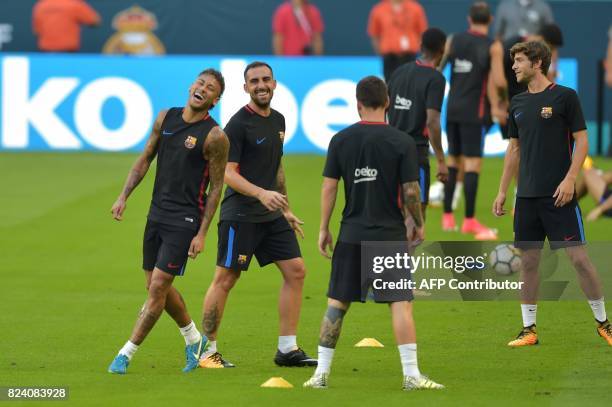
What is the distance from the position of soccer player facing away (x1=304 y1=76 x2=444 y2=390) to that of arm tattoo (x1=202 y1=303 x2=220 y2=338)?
123 centimetres

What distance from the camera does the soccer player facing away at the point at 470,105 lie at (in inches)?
676

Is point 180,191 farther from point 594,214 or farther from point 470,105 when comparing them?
point 594,214

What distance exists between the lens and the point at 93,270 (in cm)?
1491

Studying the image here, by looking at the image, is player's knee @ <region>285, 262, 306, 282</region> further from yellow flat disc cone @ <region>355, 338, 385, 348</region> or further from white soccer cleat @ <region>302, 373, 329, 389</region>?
white soccer cleat @ <region>302, 373, 329, 389</region>

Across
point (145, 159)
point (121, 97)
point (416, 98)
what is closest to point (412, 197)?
point (145, 159)

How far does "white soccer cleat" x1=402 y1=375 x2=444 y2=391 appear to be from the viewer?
9.08m

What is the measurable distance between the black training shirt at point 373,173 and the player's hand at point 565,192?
1967 millimetres

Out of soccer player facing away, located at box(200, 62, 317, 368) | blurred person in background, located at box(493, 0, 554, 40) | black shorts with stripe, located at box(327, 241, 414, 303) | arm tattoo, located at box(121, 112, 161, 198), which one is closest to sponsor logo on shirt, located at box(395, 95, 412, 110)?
soccer player facing away, located at box(200, 62, 317, 368)

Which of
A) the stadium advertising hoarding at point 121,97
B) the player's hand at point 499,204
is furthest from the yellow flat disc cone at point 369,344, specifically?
the stadium advertising hoarding at point 121,97

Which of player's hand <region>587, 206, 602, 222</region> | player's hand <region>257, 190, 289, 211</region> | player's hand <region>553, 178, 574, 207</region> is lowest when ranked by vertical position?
player's hand <region>587, 206, 602, 222</region>

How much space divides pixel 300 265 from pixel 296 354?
666mm

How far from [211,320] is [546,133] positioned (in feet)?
9.57

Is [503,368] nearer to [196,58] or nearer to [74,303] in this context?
[74,303]

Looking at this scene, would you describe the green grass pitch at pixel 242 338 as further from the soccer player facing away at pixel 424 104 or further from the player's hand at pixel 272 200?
the soccer player facing away at pixel 424 104
